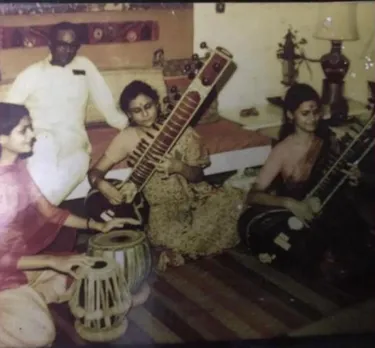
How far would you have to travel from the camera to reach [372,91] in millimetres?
1687

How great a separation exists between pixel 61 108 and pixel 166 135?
242 mm

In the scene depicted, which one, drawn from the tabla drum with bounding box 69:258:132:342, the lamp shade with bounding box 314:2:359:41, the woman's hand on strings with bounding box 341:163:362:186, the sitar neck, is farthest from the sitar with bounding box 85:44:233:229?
the woman's hand on strings with bounding box 341:163:362:186

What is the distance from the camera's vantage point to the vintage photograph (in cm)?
155

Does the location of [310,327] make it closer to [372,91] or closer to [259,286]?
[259,286]

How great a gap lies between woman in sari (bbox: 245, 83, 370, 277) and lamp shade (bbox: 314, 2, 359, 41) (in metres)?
0.13

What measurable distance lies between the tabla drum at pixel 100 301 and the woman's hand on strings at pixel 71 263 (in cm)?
1

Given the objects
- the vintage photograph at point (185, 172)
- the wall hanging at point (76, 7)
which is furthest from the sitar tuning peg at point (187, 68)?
the wall hanging at point (76, 7)

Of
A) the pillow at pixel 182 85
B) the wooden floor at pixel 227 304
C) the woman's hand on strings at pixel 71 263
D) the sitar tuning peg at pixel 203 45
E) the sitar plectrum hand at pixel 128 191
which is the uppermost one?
the sitar tuning peg at pixel 203 45

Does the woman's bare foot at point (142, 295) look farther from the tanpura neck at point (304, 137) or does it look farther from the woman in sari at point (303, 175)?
the tanpura neck at point (304, 137)

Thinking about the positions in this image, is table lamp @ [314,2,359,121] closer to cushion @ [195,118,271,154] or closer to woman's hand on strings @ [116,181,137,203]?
cushion @ [195,118,271,154]

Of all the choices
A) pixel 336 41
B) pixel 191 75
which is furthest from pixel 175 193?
pixel 336 41

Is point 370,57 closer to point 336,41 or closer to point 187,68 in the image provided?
point 336,41

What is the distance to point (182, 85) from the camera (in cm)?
161

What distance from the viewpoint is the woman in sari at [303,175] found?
1.69 m
